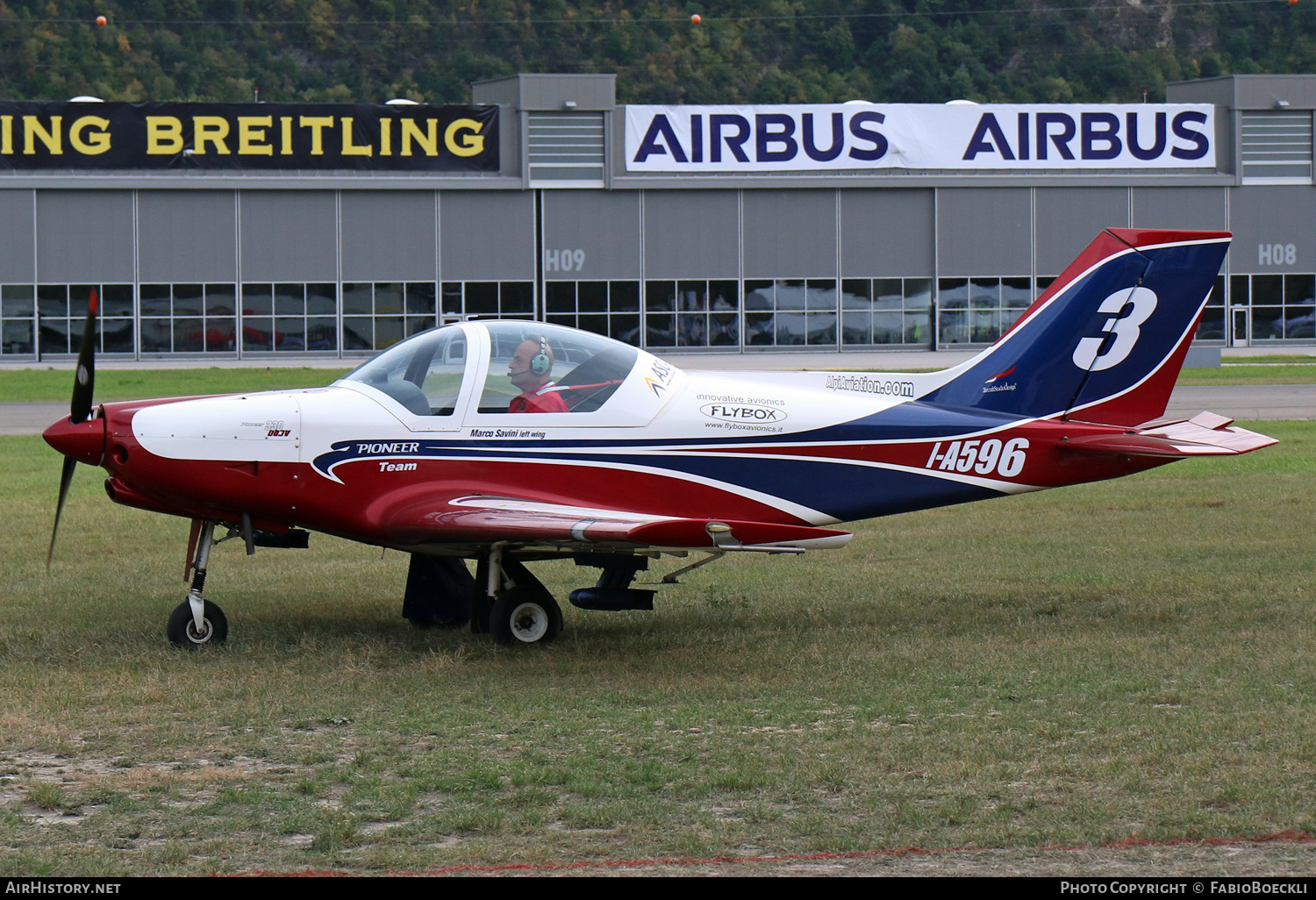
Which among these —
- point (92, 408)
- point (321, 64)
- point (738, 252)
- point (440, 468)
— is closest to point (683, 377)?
point (440, 468)

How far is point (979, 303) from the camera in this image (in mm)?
49844

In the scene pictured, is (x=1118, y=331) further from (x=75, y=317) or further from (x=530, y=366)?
(x=75, y=317)

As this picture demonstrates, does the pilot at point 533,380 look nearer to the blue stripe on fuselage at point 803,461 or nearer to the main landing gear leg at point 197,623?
the blue stripe on fuselage at point 803,461

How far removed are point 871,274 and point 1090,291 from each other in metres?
40.0

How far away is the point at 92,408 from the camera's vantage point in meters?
8.69

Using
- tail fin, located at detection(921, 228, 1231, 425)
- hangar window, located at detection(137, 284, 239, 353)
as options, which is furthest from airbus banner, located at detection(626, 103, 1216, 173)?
tail fin, located at detection(921, 228, 1231, 425)

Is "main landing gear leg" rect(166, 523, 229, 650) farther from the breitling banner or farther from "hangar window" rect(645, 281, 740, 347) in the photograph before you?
"hangar window" rect(645, 281, 740, 347)

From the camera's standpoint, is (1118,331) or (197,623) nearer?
(197,623)

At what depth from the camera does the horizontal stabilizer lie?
922cm

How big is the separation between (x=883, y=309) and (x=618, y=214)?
33.2 feet

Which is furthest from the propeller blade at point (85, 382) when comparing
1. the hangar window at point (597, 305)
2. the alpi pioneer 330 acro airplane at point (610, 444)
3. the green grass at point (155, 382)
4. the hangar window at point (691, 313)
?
the hangar window at point (691, 313)

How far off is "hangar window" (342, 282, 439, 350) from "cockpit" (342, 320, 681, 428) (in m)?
38.0

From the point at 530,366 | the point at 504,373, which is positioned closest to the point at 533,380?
the point at 530,366

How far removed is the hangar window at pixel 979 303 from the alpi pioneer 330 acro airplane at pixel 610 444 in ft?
133
